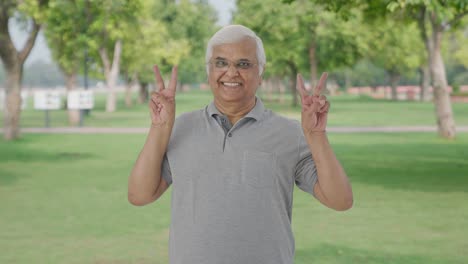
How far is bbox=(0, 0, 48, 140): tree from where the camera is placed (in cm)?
2352

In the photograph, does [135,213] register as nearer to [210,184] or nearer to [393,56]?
[210,184]

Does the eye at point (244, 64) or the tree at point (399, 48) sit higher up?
the tree at point (399, 48)

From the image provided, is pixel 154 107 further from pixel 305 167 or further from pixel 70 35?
pixel 70 35

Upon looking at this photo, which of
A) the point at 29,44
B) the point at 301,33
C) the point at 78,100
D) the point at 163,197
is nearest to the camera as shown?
the point at 163,197

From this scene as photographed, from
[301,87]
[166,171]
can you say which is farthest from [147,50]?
[301,87]

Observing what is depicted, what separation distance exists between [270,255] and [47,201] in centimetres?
934

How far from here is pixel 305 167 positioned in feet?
10.8

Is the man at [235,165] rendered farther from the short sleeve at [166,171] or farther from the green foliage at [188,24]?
the green foliage at [188,24]

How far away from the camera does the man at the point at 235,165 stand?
311cm

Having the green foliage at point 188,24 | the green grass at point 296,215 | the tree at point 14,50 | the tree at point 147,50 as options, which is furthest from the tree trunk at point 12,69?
the green foliage at point 188,24

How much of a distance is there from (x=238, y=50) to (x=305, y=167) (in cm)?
56

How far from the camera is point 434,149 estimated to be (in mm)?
20219

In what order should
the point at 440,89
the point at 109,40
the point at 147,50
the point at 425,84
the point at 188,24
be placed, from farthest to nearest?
the point at 188,24 < the point at 425,84 < the point at 147,50 < the point at 109,40 < the point at 440,89

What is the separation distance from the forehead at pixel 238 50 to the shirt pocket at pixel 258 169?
43cm
